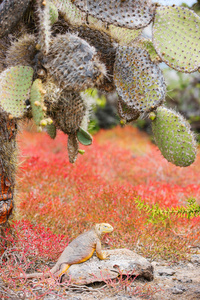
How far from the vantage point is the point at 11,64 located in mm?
1818

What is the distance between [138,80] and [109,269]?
1.35m

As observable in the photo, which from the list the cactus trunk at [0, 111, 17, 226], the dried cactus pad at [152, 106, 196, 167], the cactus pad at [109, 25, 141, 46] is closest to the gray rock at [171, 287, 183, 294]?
the dried cactus pad at [152, 106, 196, 167]

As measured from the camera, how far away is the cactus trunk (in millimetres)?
2139

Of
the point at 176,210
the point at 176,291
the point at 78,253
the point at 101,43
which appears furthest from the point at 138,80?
the point at 176,291

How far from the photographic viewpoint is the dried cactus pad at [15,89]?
1.59 m

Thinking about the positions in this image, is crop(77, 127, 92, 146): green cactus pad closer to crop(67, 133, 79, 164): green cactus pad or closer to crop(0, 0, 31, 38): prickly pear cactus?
crop(67, 133, 79, 164): green cactus pad

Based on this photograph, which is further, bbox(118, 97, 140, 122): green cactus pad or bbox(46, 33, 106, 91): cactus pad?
bbox(118, 97, 140, 122): green cactus pad

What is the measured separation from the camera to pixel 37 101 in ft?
5.10

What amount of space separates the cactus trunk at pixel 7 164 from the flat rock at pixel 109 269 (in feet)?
2.08

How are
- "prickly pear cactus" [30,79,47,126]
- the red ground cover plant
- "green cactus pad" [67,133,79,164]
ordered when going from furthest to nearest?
the red ground cover plant, "green cactus pad" [67,133,79,164], "prickly pear cactus" [30,79,47,126]

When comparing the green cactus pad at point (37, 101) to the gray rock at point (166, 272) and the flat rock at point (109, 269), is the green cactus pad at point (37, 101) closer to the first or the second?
the flat rock at point (109, 269)

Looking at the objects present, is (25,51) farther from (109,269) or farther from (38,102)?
(109,269)

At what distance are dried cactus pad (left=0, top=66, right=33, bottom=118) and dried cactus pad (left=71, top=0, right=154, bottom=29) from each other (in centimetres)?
46

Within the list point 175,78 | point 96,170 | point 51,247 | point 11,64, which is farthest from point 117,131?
point 11,64
